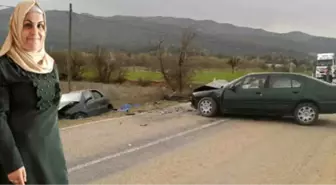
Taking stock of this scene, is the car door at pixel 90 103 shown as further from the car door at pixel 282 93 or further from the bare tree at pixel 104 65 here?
the bare tree at pixel 104 65

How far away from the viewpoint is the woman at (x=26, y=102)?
235 centimetres

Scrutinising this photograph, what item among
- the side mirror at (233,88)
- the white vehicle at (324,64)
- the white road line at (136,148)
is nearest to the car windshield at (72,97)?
the side mirror at (233,88)

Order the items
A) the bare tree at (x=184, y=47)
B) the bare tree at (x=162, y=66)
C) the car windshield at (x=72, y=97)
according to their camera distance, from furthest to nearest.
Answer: the bare tree at (x=162, y=66) → the bare tree at (x=184, y=47) → the car windshield at (x=72, y=97)

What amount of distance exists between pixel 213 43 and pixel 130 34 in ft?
67.6

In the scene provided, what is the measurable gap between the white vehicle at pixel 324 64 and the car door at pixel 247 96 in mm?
28199

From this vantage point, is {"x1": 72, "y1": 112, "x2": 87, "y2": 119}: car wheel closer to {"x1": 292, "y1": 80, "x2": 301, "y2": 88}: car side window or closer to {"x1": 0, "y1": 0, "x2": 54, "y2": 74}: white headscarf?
{"x1": 292, "y1": 80, "x2": 301, "y2": 88}: car side window

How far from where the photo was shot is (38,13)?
8.31 ft

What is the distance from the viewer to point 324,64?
41281 millimetres

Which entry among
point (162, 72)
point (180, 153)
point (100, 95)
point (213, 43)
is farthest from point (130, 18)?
point (180, 153)

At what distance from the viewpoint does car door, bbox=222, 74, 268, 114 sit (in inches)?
545

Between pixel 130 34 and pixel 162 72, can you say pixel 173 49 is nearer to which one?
pixel 162 72

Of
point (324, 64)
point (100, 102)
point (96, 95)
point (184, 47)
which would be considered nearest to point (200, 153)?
point (100, 102)

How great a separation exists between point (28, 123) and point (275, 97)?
11976 millimetres

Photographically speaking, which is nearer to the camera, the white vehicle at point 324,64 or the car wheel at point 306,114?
the car wheel at point 306,114
